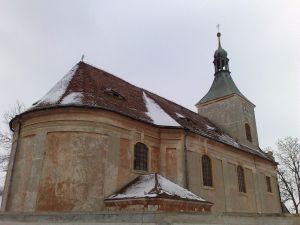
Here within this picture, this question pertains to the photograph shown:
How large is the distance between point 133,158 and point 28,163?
5.17m

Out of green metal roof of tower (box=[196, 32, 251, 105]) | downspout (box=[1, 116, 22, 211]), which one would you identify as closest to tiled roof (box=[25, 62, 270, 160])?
downspout (box=[1, 116, 22, 211])

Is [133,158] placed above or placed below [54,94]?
below

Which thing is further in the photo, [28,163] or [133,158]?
[133,158]

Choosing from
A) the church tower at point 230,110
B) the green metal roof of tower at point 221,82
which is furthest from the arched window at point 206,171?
the green metal roof of tower at point 221,82

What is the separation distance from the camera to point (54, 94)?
17172 mm

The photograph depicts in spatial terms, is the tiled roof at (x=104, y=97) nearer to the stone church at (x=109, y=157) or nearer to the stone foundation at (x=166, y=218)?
the stone church at (x=109, y=157)

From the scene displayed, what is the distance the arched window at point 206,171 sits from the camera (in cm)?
1978

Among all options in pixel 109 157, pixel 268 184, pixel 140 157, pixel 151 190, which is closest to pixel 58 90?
pixel 109 157

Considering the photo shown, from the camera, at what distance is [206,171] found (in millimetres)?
20078

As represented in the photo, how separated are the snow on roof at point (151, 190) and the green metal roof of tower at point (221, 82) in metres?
16.1

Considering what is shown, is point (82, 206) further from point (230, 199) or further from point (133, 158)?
point (230, 199)

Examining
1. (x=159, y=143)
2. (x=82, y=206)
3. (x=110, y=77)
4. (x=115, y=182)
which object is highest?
(x=110, y=77)

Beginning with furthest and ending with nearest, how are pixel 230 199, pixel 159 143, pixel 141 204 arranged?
1. pixel 230 199
2. pixel 159 143
3. pixel 141 204

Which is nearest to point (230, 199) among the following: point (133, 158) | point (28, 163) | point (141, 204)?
point (133, 158)
